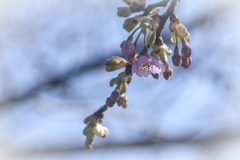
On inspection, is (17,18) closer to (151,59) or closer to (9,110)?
(9,110)

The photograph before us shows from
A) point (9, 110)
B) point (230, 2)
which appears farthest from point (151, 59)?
point (9, 110)

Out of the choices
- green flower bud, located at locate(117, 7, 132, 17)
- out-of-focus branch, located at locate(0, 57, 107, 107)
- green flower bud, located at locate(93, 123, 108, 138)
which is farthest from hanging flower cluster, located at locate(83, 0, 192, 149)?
out-of-focus branch, located at locate(0, 57, 107, 107)

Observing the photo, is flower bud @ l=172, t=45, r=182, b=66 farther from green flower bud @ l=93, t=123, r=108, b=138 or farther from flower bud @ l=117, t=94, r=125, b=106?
green flower bud @ l=93, t=123, r=108, b=138

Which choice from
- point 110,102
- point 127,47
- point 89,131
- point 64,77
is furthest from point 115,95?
point 64,77

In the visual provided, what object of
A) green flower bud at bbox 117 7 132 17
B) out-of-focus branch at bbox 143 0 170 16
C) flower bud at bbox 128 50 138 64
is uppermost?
green flower bud at bbox 117 7 132 17

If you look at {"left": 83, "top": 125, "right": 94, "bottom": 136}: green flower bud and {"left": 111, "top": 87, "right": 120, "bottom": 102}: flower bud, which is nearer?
{"left": 111, "top": 87, "right": 120, "bottom": 102}: flower bud

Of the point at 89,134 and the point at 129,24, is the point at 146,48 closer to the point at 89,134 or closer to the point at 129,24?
the point at 129,24

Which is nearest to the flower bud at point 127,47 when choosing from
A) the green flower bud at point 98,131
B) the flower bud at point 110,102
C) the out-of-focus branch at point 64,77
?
the flower bud at point 110,102

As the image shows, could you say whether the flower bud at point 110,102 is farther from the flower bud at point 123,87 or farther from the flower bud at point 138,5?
the flower bud at point 138,5
